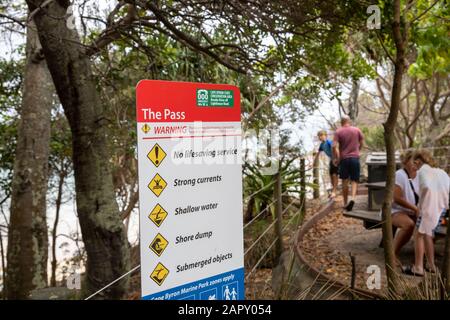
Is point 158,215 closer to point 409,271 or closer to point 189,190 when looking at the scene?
point 189,190

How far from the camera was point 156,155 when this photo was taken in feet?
6.91

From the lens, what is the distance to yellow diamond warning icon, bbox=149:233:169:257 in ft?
6.89

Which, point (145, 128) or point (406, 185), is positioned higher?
point (145, 128)

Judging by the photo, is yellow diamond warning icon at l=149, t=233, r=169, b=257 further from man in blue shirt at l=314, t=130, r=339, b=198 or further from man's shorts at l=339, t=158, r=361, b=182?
man in blue shirt at l=314, t=130, r=339, b=198

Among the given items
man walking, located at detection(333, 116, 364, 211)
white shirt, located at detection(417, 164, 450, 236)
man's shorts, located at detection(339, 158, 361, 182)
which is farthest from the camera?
man's shorts, located at detection(339, 158, 361, 182)

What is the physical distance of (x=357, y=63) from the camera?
6.27 metres

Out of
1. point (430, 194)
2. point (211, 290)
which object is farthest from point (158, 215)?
point (430, 194)

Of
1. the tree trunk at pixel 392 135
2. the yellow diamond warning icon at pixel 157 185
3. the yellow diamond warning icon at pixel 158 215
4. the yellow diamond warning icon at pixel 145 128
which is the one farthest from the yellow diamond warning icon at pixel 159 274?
the tree trunk at pixel 392 135

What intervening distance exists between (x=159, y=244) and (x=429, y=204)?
4.00 metres

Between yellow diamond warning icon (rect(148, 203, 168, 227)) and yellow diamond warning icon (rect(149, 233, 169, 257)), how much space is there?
0.19ft

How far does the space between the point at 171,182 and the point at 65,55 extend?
3344 millimetres

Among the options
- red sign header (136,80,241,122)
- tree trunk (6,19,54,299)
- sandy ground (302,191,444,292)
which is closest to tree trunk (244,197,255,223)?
sandy ground (302,191,444,292)
